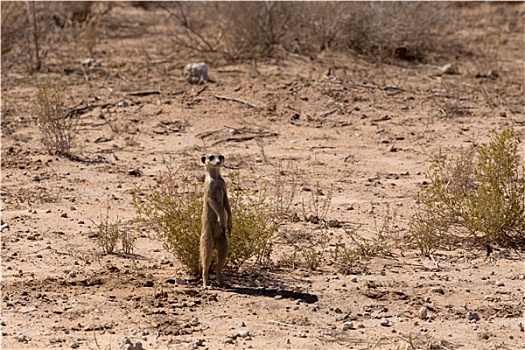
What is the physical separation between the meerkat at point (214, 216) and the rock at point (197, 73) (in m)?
6.20

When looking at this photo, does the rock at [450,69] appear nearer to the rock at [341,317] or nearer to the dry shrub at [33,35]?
the dry shrub at [33,35]

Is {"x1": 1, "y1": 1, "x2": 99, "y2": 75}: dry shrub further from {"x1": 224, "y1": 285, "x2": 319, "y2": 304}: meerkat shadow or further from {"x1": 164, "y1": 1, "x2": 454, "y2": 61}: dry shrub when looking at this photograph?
{"x1": 224, "y1": 285, "x2": 319, "y2": 304}: meerkat shadow

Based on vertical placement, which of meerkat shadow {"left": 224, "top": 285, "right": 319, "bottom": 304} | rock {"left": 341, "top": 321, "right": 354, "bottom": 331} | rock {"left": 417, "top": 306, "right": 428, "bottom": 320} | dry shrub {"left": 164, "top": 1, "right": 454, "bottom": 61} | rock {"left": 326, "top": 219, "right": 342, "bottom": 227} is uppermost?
dry shrub {"left": 164, "top": 1, "right": 454, "bottom": 61}

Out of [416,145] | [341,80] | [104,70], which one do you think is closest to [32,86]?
[104,70]

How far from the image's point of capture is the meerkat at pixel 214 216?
632 centimetres

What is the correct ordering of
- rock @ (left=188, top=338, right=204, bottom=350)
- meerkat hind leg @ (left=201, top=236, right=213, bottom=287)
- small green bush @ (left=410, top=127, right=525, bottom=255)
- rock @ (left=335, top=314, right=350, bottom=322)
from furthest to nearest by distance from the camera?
small green bush @ (left=410, top=127, right=525, bottom=255) < meerkat hind leg @ (left=201, top=236, right=213, bottom=287) < rock @ (left=335, top=314, right=350, bottom=322) < rock @ (left=188, top=338, right=204, bottom=350)

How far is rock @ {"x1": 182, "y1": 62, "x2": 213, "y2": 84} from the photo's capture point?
1247 cm

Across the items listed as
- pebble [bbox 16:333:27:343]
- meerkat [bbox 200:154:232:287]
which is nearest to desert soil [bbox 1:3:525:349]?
pebble [bbox 16:333:27:343]

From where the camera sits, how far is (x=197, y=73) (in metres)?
12.5

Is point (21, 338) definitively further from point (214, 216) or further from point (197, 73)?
point (197, 73)

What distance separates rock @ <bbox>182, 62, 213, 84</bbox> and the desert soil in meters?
0.18

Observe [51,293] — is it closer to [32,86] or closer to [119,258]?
[119,258]

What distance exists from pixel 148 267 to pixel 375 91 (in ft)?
18.9

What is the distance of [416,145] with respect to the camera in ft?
34.2
